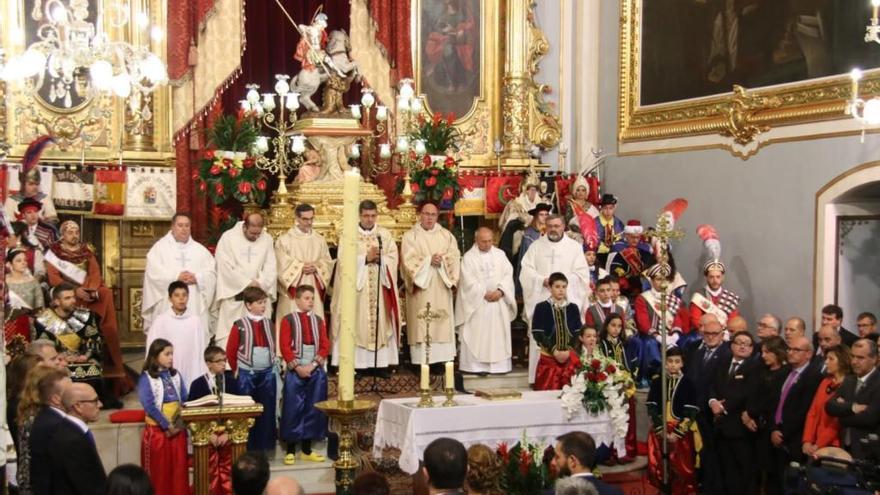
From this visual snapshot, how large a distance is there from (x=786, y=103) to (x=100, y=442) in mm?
7892

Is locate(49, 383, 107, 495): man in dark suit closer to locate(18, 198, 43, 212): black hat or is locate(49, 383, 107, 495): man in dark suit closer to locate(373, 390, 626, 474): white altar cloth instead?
locate(373, 390, 626, 474): white altar cloth

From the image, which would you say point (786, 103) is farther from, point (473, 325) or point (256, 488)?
point (256, 488)

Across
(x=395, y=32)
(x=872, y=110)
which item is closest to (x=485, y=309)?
(x=395, y=32)

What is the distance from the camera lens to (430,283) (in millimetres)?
13000

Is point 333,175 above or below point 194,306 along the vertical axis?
above

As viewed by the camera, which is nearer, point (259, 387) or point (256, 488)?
point (256, 488)

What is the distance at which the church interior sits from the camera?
386 inches

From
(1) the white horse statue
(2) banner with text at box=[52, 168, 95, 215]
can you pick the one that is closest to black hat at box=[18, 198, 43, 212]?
(2) banner with text at box=[52, 168, 95, 215]

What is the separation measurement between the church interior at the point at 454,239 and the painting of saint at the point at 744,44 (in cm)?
4

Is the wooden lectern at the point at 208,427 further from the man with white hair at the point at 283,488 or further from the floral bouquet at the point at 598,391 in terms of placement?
the man with white hair at the point at 283,488

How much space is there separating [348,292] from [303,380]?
5.70 meters

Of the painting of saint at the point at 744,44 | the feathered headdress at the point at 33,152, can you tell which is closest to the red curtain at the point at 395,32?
the painting of saint at the point at 744,44

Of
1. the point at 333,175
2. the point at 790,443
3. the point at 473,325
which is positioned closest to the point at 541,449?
the point at 790,443

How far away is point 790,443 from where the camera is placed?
384 inches
